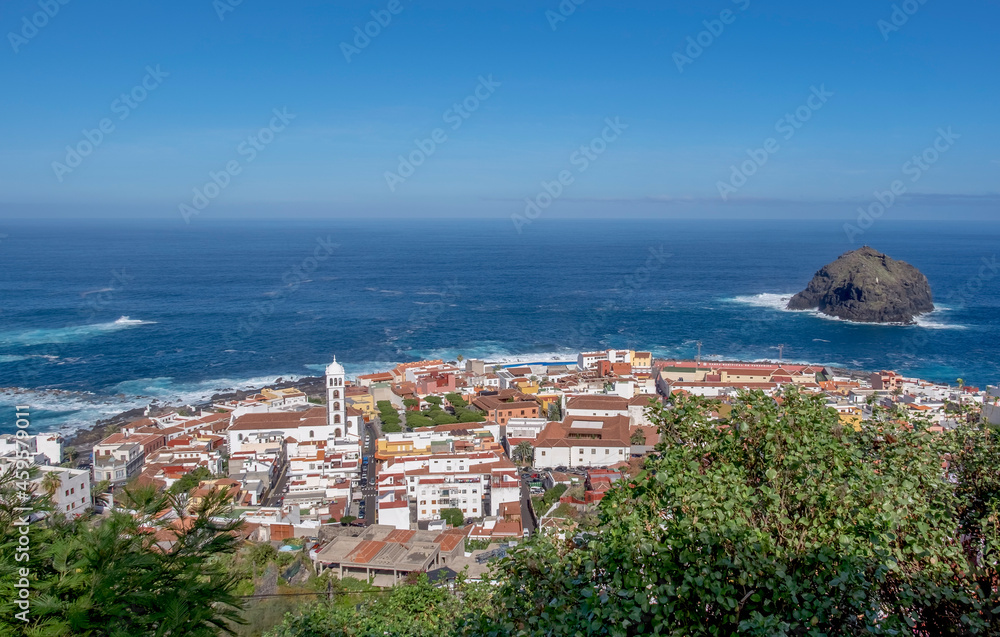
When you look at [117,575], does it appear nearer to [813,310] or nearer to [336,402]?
[336,402]

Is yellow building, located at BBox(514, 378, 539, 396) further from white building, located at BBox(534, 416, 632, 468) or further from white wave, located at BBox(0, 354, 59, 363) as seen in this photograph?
white wave, located at BBox(0, 354, 59, 363)

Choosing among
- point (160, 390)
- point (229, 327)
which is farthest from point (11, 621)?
point (229, 327)

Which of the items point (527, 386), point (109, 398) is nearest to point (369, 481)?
point (527, 386)

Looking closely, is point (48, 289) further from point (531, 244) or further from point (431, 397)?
point (531, 244)

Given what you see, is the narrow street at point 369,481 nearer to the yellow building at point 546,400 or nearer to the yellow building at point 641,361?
the yellow building at point 546,400

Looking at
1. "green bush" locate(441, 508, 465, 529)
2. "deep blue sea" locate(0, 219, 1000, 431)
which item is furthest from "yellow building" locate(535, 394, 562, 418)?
"green bush" locate(441, 508, 465, 529)

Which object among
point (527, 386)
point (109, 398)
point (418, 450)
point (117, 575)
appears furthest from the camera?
point (527, 386)

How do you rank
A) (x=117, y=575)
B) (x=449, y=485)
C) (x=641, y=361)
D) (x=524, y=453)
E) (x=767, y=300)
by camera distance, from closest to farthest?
(x=117, y=575)
(x=449, y=485)
(x=524, y=453)
(x=641, y=361)
(x=767, y=300)
